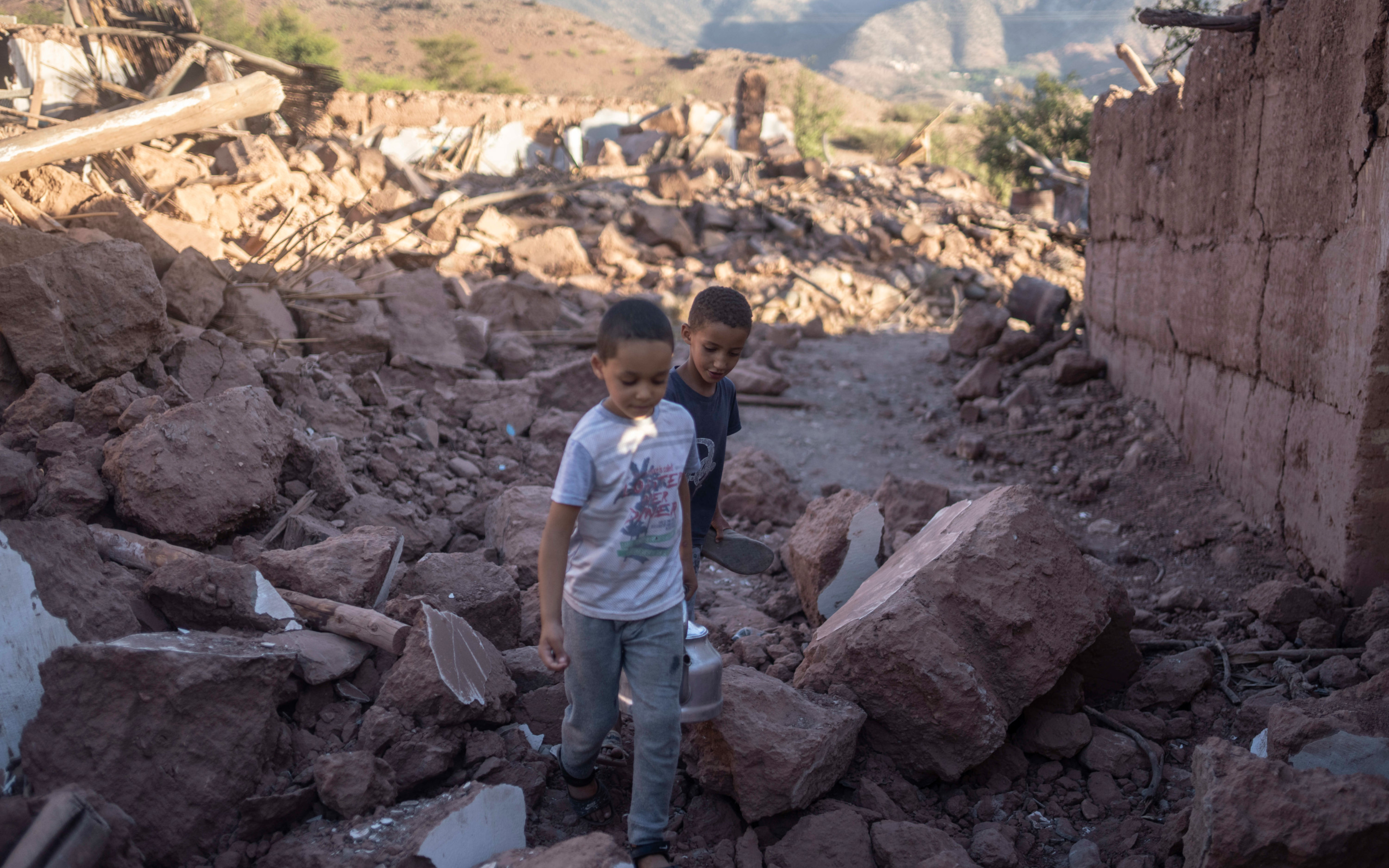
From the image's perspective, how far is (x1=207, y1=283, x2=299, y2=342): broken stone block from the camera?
16.2ft

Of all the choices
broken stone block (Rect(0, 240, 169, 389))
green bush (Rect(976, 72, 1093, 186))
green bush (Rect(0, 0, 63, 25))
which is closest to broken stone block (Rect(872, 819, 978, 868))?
broken stone block (Rect(0, 240, 169, 389))

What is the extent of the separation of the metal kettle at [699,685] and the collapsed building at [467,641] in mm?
131

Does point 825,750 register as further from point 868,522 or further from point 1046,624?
point 868,522

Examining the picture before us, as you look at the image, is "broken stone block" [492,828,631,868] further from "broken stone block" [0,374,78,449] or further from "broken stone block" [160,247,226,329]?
"broken stone block" [160,247,226,329]

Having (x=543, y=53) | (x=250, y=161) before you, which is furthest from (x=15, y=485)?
(x=543, y=53)

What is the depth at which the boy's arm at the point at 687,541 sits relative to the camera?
2157mm

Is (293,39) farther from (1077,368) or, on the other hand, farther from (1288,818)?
(1288,818)

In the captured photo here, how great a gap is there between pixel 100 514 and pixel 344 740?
4.54 feet

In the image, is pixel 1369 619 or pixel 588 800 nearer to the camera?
pixel 588 800

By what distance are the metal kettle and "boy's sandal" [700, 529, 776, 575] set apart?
798 millimetres

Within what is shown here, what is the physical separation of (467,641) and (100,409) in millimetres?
1850

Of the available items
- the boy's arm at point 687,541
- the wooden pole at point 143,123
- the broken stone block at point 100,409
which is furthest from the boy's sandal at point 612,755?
the wooden pole at point 143,123

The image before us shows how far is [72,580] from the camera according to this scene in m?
2.27

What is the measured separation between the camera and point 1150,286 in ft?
18.7
